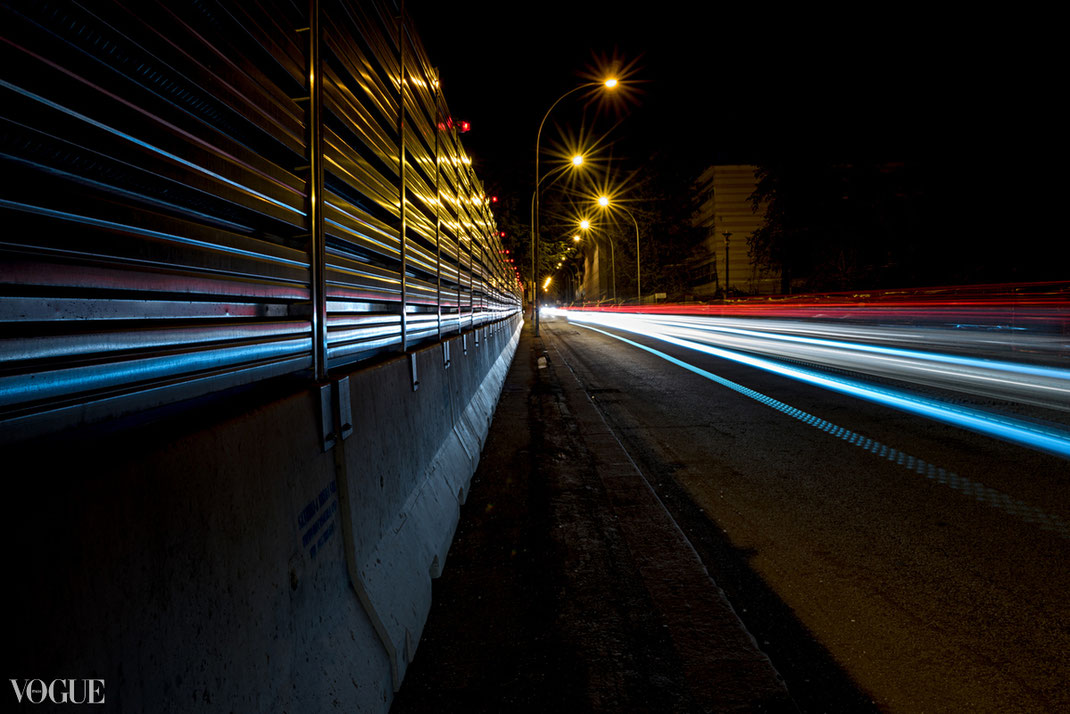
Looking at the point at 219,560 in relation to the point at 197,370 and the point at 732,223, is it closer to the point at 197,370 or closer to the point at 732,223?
the point at 197,370

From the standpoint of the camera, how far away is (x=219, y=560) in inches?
52.6

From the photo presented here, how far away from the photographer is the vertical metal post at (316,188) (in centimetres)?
217

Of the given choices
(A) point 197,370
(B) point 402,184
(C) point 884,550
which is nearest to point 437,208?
(B) point 402,184

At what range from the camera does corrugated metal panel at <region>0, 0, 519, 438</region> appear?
1.15 metres

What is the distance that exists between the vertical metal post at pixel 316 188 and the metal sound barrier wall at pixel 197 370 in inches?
0.4

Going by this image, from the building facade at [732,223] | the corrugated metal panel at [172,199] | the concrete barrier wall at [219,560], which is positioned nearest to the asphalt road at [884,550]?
the concrete barrier wall at [219,560]

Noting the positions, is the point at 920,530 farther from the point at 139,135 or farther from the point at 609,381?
the point at 609,381

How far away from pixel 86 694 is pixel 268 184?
1.56 meters

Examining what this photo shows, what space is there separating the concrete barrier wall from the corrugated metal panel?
190 mm

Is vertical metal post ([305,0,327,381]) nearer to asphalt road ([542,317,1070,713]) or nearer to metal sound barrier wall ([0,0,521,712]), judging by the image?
metal sound barrier wall ([0,0,521,712])

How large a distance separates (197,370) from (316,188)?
911 millimetres

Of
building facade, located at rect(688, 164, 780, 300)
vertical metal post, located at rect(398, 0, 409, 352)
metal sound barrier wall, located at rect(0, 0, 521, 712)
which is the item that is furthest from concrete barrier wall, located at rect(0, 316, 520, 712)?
building facade, located at rect(688, 164, 780, 300)

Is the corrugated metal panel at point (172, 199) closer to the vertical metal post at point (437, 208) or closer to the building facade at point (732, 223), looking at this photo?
the vertical metal post at point (437, 208)

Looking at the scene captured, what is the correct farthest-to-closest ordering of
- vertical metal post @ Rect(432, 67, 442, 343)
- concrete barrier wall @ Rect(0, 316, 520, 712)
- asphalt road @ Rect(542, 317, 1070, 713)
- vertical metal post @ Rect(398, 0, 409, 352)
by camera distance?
vertical metal post @ Rect(432, 67, 442, 343)
vertical metal post @ Rect(398, 0, 409, 352)
asphalt road @ Rect(542, 317, 1070, 713)
concrete barrier wall @ Rect(0, 316, 520, 712)
